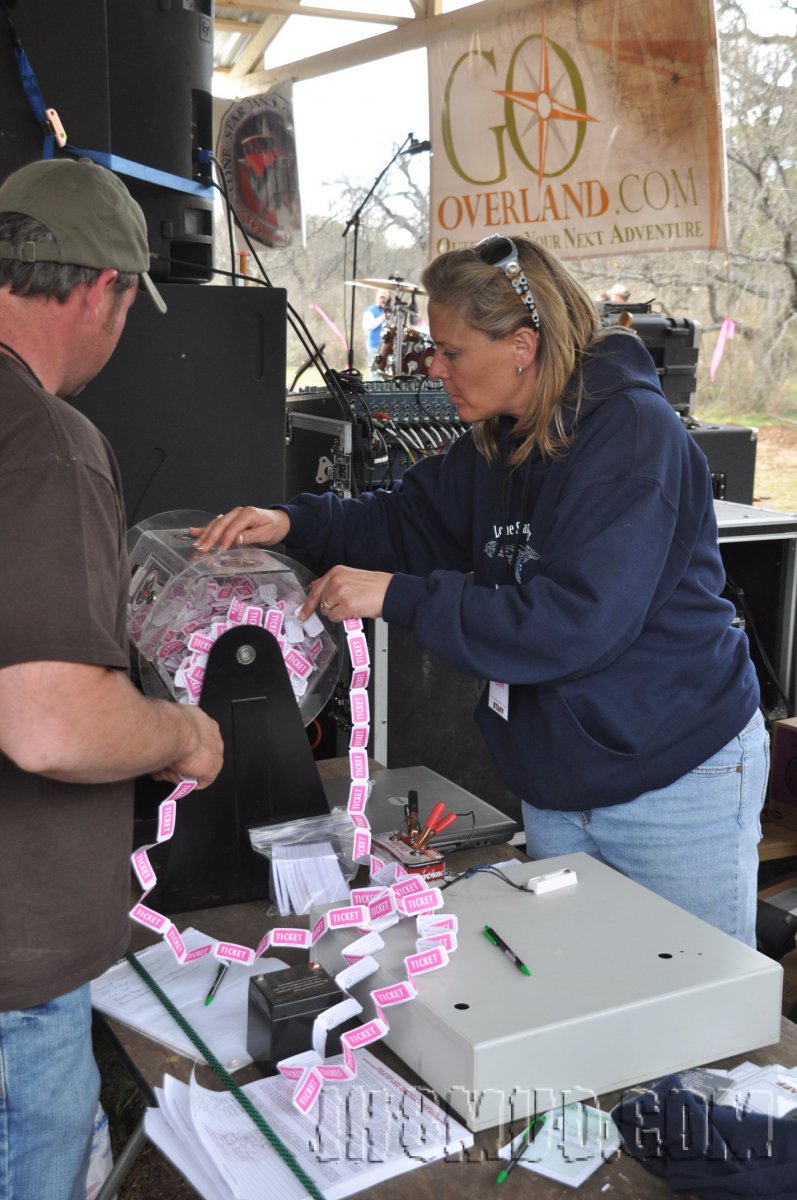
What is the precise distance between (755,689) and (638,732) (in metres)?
0.25

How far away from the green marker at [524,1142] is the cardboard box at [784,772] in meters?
2.27

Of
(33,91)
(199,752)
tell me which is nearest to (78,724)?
(199,752)

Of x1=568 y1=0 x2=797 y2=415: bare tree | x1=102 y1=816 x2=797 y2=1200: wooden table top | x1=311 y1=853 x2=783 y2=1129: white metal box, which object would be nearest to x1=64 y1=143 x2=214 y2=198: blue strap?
x1=102 y1=816 x2=797 y2=1200: wooden table top

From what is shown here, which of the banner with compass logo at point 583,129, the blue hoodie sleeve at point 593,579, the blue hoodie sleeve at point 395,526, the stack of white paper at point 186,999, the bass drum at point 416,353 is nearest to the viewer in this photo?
the stack of white paper at point 186,999

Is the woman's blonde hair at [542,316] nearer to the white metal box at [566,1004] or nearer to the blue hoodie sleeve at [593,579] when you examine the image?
the blue hoodie sleeve at [593,579]

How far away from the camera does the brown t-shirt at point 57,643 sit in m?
0.99

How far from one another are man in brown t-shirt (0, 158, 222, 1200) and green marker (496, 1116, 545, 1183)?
454 millimetres

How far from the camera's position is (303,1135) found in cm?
106

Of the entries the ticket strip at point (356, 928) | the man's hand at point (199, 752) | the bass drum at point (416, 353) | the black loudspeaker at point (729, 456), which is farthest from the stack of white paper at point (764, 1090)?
the black loudspeaker at point (729, 456)

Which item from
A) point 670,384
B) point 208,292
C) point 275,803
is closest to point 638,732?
point 275,803

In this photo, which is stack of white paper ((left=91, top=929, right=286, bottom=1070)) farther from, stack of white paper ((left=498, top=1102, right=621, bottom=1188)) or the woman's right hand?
the woman's right hand

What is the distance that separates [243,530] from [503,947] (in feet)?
2.88

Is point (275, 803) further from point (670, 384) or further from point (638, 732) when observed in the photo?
point (670, 384)

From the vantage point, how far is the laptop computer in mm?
1766
